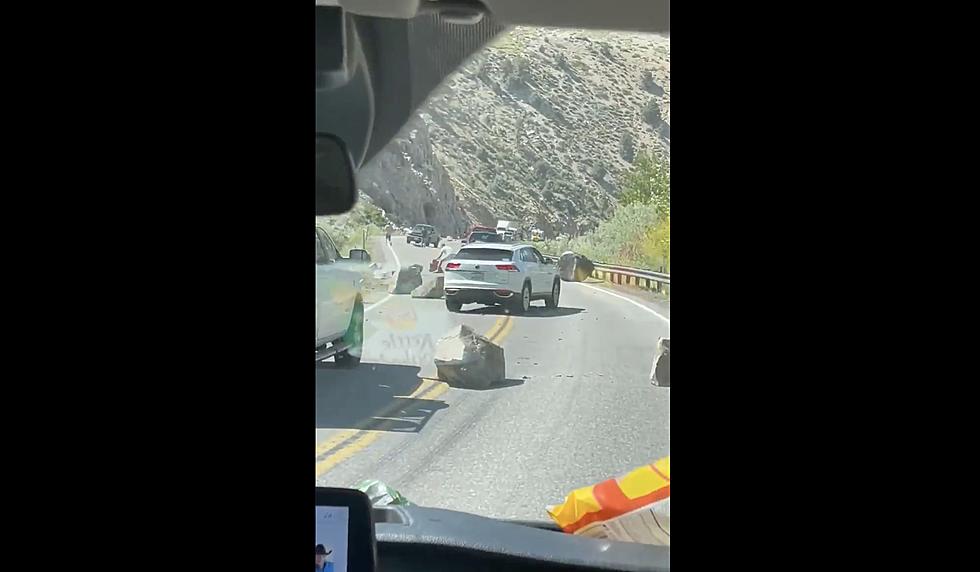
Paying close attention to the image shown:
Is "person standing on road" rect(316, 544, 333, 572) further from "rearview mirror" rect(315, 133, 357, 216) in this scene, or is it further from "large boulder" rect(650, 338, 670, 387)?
"large boulder" rect(650, 338, 670, 387)

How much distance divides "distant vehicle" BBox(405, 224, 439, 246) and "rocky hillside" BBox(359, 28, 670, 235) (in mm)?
17

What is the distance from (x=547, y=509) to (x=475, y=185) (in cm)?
80

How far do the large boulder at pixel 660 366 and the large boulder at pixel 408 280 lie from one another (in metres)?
0.59

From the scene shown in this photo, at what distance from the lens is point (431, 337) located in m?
2.23

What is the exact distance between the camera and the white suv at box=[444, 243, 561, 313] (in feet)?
7.09

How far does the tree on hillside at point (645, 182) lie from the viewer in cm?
197

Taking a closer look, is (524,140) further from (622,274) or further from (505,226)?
(622,274)

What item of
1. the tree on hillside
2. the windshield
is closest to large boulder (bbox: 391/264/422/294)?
the windshield

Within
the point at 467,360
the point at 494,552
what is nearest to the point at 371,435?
the point at 467,360

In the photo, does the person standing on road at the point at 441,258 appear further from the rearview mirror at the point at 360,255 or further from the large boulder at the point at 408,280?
the rearview mirror at the point at 360,255
